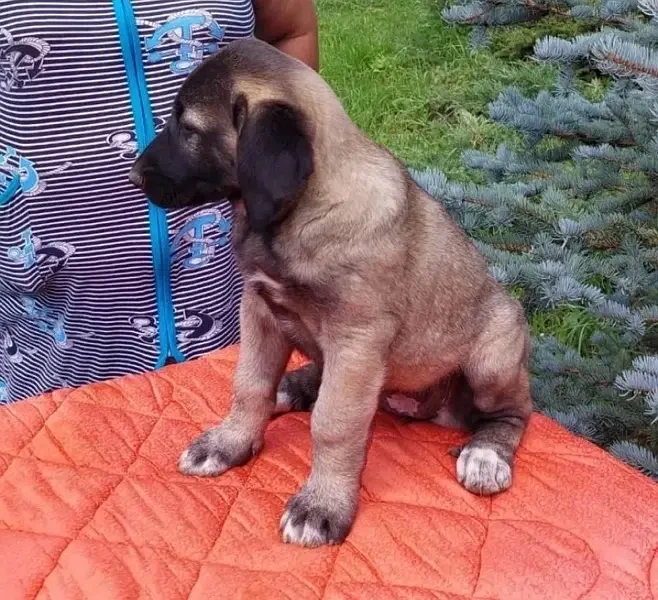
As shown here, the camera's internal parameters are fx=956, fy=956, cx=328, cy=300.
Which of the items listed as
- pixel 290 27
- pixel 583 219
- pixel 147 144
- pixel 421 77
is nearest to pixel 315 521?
pixel 147 144

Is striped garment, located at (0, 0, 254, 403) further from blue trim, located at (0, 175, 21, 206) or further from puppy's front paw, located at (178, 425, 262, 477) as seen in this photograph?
puppy's front paw, located at (178, 425, 262, 477)

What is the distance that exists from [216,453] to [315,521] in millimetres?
416

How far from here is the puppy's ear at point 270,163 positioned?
2.11 m

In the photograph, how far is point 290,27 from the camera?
3551 mm

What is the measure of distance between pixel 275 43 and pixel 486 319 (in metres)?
1.45

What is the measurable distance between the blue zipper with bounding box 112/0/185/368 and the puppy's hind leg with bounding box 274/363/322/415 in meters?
0.55

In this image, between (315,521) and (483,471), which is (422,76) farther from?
(315,521)

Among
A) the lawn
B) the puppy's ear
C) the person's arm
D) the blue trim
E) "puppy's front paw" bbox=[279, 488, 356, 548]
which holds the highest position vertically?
the puppy's ear

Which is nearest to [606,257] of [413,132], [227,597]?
[227,597]

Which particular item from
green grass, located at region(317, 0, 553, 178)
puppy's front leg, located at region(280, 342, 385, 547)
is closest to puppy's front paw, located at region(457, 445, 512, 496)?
puppy's front leg, located at region(280, 342, 385, 547)

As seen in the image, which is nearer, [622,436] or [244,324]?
[244,324]

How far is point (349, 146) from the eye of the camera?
2.41 metres

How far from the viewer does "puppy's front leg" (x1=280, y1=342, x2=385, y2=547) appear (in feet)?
7.77

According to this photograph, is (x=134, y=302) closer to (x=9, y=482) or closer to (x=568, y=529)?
(x=9, y=482)
